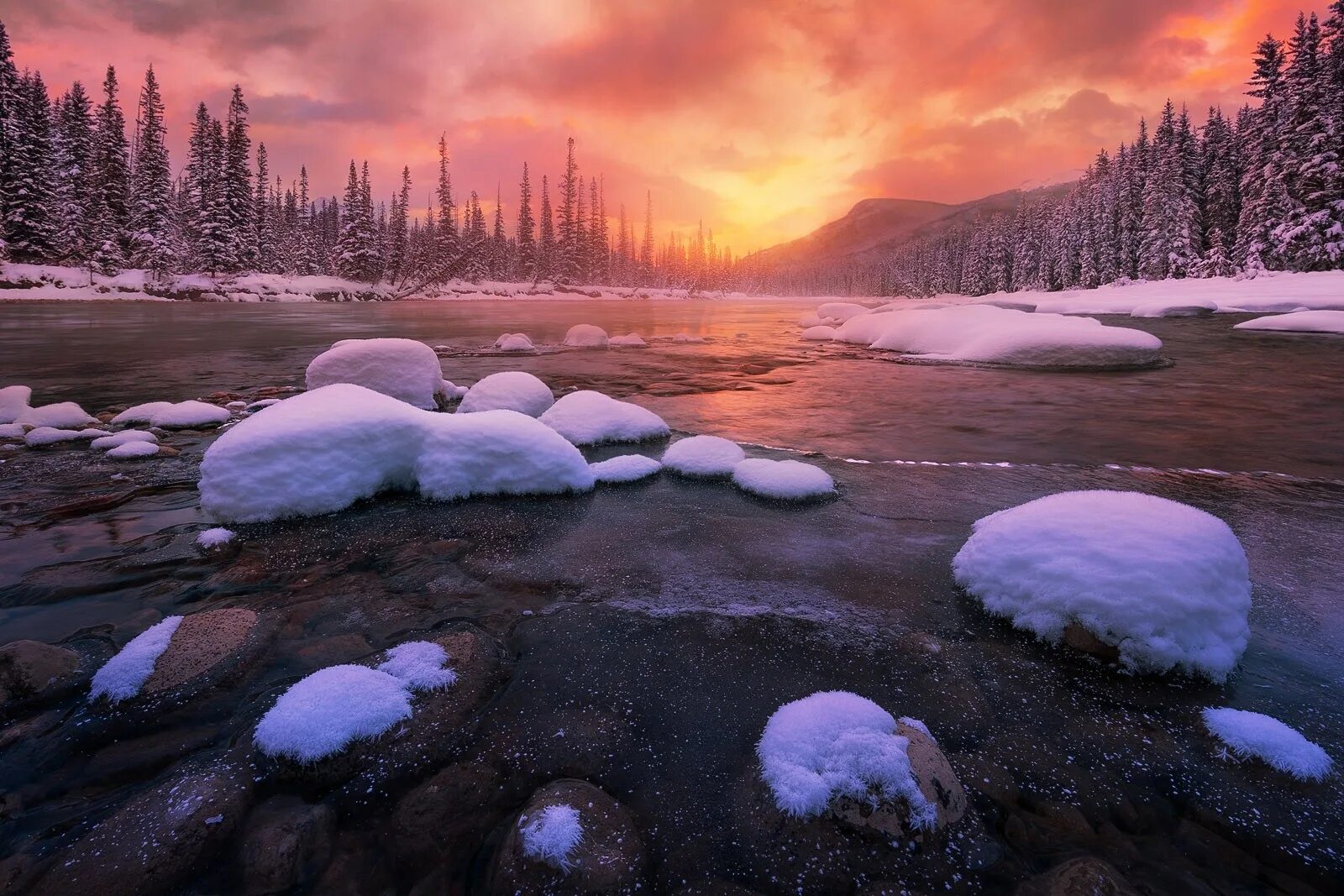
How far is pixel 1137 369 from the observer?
1272 centimetres

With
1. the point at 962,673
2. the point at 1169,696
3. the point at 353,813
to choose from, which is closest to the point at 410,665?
the point at 353,813

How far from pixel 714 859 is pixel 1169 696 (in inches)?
83.1

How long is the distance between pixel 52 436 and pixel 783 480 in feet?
25.3

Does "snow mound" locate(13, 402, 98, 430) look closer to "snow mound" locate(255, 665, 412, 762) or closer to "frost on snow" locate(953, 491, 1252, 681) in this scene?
"snow mound" locate(255, 665, 412, 762)

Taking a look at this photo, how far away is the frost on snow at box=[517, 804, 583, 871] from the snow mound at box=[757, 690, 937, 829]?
0.66 m

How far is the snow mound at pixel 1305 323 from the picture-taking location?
59.2 ft

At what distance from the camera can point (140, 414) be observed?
759 centimetres

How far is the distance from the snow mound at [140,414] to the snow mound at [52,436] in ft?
2.26

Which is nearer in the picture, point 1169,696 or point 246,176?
point 1169,696

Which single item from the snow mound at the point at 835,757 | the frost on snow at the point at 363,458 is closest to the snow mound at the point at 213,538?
the frost on snow at the point at 363,458

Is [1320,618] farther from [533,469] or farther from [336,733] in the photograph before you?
[533,469]

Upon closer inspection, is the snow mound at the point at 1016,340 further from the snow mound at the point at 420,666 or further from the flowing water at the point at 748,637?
the snow mound at the point at 420,666

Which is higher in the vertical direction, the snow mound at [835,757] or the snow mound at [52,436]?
the snow mound at [52,436]

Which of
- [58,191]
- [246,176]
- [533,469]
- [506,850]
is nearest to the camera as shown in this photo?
[506,850]
